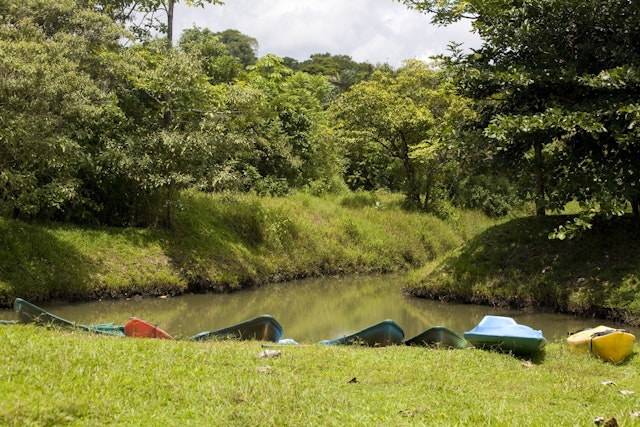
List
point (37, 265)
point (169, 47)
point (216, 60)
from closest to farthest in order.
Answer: point (37, 265)
point (169, 47)
point (216, 60)

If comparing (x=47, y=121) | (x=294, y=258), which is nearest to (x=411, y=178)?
(x=294, y=258)

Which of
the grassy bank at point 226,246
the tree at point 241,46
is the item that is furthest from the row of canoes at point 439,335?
the tree at point 241,46

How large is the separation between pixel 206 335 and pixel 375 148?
18606 millimetres

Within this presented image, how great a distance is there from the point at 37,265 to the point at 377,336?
8.39 metres

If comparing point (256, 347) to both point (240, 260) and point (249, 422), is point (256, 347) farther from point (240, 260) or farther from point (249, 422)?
point (240, 260)

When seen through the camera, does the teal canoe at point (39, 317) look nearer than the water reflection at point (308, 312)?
Yes

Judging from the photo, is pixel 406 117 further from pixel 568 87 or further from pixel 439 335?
pixel 439 335

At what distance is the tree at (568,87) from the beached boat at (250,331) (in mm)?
6015

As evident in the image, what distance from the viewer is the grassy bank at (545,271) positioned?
12414mm

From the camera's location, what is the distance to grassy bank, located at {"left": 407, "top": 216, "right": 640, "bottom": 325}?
40.7ft

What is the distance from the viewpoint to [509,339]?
7.66 m

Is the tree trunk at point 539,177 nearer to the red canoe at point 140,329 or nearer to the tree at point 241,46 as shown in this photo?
the red canoe at point 140,329

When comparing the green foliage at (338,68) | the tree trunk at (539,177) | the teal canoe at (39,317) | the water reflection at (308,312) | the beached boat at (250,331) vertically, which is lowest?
the water reflection at (308,312)

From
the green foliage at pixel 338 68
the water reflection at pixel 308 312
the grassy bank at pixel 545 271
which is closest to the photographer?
the water reflection at pixel 308 312
